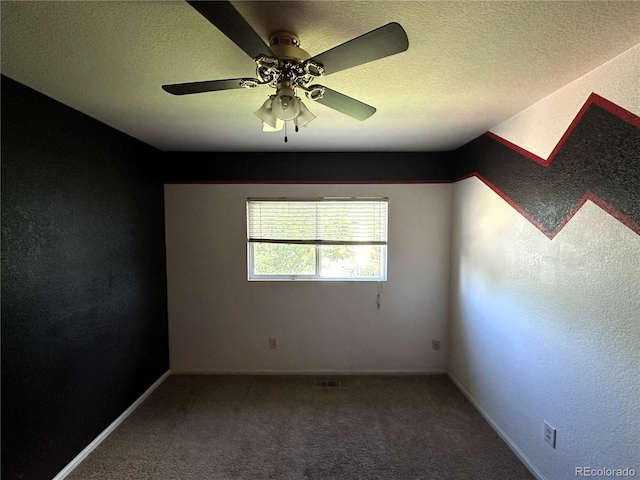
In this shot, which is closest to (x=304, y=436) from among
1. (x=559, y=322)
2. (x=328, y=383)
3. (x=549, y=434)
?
(x=328, y=383)

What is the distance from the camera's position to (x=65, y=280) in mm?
1766

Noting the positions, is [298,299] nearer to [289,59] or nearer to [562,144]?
[289,59]

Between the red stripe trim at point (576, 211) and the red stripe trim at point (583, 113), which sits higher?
the red stripe trim at point (583, 113)

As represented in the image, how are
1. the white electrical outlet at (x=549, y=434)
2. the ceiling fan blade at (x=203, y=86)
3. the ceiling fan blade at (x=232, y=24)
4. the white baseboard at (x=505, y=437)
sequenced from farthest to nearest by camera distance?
the white baseboard at (x=505, y=437), the white electrical outlet at (x=549, y=434), the ceiling fan blade at (x=203, y=86), the ceiling fan blade at (x=232, y=24)

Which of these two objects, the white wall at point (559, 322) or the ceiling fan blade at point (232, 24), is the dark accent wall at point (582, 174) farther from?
the ceiling fan blade at point (232, 24)

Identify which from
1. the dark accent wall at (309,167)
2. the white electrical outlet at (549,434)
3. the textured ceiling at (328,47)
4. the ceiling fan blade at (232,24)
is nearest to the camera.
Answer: the ceiling fan blade at (232,24)

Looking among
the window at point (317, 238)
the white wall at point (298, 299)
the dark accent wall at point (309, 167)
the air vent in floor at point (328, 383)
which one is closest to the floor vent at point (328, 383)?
the air vent in floor at point (328, 383)

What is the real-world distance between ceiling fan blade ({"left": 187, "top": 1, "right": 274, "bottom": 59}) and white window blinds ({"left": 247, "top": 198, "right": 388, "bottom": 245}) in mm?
1944

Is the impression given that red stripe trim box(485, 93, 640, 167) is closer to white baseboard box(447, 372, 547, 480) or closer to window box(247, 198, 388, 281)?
window box(247, 198, 388, 281)

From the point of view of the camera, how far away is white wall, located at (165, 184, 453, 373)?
2.89 m

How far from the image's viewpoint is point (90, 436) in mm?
1945

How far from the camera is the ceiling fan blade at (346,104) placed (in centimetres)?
124

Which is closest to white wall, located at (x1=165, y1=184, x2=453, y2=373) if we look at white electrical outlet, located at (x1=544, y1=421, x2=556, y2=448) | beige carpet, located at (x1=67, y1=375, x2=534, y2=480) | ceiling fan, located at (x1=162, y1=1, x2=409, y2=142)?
beige carpet, located at (x1=67, y1=375, x2=534, y2=480)

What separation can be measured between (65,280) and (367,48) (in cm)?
220
